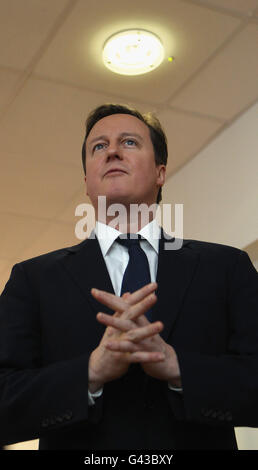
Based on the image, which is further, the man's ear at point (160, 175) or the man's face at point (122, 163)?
the man's ear at point (160, 175)

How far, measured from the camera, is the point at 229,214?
357 cm

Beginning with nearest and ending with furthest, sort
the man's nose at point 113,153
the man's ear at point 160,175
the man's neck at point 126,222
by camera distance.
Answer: the man's neck at point 126,222
the man's nose at point 113,153
the man's ear at point 160,175

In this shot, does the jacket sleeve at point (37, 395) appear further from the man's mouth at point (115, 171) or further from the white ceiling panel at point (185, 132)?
the white ceiling panel at point (185, 132)

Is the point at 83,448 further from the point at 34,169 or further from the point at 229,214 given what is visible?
the point at 34,169

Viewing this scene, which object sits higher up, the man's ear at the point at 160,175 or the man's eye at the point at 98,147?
the man's eye at the point at 98,147

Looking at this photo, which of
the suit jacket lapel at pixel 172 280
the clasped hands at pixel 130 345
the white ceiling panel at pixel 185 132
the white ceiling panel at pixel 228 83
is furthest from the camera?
the white ceiling panel at pixel 185 132

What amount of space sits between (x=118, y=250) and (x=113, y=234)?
0.17ft

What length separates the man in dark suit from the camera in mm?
1121

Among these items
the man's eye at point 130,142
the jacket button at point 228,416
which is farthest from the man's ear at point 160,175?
the jacket button at point 228,416

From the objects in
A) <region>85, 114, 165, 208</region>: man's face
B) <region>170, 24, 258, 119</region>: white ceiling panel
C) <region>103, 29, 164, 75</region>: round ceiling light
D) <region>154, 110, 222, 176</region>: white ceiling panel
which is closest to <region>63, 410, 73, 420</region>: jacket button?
<region>85, 114, 165, 208</region>: man's face

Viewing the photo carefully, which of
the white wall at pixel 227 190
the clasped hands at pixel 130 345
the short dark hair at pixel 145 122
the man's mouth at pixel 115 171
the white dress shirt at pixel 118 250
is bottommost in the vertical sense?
the clasped hands at pixel 130 345

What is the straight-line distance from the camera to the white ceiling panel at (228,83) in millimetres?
3029

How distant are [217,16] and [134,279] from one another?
1837 mm

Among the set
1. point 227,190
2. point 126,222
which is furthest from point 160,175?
point 227,190
